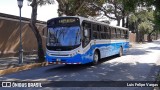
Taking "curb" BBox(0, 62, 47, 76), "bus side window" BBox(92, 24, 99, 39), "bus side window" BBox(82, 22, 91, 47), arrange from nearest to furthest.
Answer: "curb" BBox(0, 62, 47, 76) < "bus side window" BBox(82, 22, 91, 47) < "bus side window" BBox(92, 24, 99, 39)

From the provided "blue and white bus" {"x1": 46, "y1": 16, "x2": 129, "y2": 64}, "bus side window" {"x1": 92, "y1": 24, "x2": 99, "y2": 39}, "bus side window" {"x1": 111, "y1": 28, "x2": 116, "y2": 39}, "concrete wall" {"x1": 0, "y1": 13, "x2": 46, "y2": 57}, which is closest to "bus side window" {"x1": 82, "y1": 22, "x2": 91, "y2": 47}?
"blue and white bus" {"x1": 46, "y1": 16, "x2": 129, "y2": 64}

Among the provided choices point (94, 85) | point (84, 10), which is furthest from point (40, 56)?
point (84, 10)

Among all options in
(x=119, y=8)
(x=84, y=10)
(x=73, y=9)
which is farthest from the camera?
(x=119, y=8)

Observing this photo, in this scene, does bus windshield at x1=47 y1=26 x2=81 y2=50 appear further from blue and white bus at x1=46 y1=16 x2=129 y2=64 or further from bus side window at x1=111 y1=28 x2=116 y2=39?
bus side window at x1=111 y1=28 x2=116 y2=39

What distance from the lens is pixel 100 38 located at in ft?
57.9

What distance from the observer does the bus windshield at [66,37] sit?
1451cm

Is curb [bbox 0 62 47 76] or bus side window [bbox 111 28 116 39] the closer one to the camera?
curb [bbox 0 62 47 76]

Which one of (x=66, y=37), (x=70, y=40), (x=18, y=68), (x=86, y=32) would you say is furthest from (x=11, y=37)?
(x=86, y=32)

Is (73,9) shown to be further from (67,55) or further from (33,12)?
(67,55)

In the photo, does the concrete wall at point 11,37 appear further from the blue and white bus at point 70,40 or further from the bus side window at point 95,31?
the bus side window at point 95,31

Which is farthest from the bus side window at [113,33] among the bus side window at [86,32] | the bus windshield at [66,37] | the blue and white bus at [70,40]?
the bus windshield at [66,37]

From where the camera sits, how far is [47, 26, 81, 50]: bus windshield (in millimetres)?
14508

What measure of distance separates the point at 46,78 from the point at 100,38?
661 centimetres

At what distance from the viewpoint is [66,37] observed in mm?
14594
